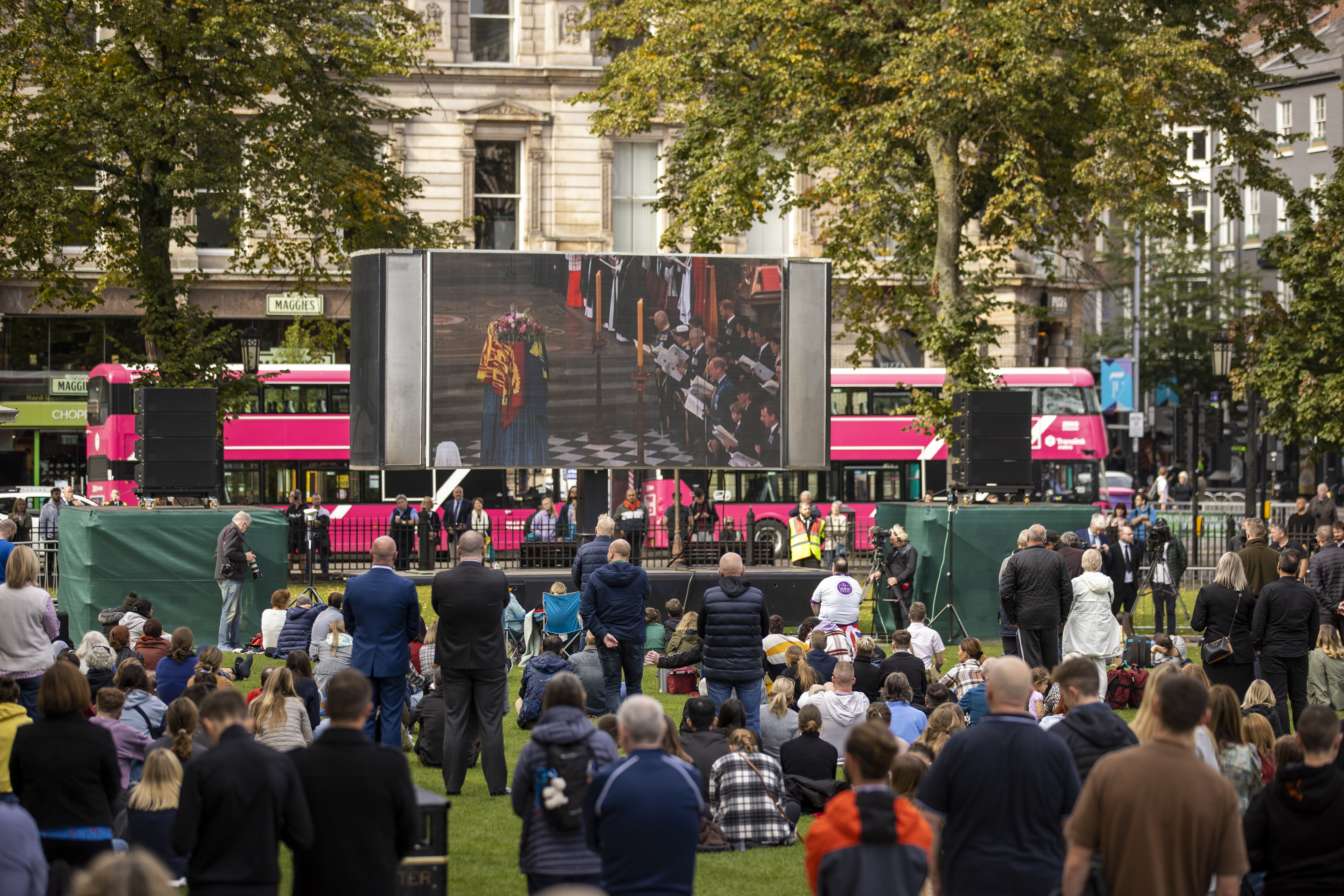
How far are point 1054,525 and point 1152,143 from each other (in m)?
7.43

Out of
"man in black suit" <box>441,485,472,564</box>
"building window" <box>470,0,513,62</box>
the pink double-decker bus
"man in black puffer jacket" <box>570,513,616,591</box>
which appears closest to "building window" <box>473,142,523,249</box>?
"building window" <box>470,0,513,62</box>

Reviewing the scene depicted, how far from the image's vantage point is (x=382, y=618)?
35.2ft

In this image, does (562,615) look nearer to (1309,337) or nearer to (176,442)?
(176,442)

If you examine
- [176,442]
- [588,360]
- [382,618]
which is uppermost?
[588,360]

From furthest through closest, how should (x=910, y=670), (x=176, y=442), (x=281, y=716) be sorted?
(x=176, y=442) < (x=910, y=670) < (x=281, y=716)

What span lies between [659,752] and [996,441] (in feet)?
49.9

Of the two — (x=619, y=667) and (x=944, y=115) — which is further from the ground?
(x=944, y=115)

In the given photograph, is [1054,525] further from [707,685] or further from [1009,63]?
[707,685]

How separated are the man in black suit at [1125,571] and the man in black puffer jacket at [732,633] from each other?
930cm

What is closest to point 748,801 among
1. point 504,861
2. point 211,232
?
point 504,861

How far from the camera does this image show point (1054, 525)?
2077 cm

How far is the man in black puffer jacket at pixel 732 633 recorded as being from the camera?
12180mm

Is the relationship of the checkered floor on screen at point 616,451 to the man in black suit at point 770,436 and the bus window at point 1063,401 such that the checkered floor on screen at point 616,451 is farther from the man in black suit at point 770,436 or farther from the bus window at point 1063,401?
the bus window at point 1063,401

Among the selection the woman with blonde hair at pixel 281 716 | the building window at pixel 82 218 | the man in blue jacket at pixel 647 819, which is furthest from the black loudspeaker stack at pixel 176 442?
the man in blue jacket at pixel 647 819
